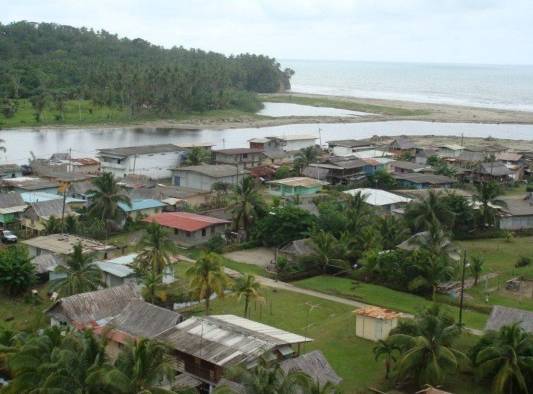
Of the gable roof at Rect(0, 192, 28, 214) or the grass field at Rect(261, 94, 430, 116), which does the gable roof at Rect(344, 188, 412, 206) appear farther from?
the grass field at Rect(261, 94, 430, 116)

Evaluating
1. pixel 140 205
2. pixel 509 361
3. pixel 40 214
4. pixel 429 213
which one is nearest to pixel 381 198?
pixel 429 213

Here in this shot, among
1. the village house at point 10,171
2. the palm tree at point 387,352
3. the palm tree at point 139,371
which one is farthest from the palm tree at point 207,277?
the village house at point 10,171

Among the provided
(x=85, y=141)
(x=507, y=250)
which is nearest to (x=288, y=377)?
(x=507, y=250)

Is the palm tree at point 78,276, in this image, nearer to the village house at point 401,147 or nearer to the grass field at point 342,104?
the village house at point 401,147

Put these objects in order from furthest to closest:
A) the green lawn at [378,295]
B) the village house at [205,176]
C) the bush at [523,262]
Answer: the village house at [205,176] < the bush at [523,262] < the green lawn at [378,295]

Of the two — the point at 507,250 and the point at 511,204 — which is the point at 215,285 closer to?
the point at 507,250

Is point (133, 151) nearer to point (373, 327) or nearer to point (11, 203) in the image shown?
point (11, 203)

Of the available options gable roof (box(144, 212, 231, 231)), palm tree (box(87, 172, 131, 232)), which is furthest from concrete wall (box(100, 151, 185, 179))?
palm tree (box(87, 172, 131, 232))
